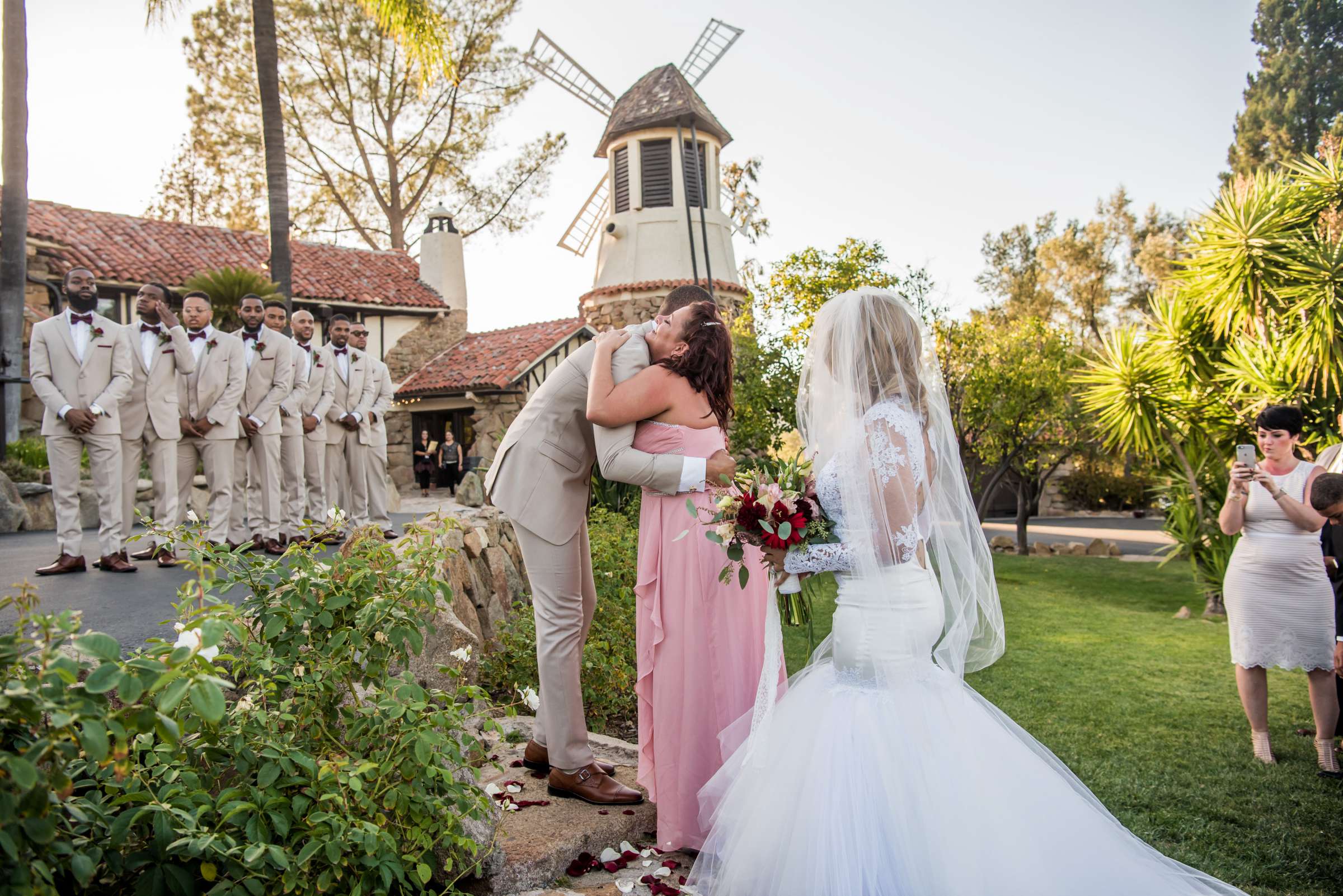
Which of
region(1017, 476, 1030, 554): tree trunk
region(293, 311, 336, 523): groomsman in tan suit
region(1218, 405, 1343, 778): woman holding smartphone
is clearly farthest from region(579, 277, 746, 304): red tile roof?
region(1218, 405, 1343, 778): woman holding smartphone

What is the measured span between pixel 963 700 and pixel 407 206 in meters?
28.2

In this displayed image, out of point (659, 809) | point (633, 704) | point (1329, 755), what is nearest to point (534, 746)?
point (659, 809)

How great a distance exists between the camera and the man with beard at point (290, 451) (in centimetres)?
894

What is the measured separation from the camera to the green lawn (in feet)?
12.9

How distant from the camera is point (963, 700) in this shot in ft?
9.83

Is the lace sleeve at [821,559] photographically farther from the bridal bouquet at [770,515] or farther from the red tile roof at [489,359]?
the red tile roof at [489,359]

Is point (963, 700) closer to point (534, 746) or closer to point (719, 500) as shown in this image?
point (719, 500)

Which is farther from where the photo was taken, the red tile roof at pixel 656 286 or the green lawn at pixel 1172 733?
the red tile roof at pixel 656 286

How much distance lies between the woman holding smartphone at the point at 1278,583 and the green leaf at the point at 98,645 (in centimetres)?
537

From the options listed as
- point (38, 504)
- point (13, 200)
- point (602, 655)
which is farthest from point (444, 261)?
point (602, 655)

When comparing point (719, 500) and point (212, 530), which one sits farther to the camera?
point (212, 530)

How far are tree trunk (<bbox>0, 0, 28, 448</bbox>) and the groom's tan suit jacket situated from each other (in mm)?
12971

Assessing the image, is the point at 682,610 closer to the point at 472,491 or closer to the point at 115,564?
the point at 115,564

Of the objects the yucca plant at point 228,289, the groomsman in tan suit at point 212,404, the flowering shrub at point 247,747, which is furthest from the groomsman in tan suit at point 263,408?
the yucca plant at point 228,289
